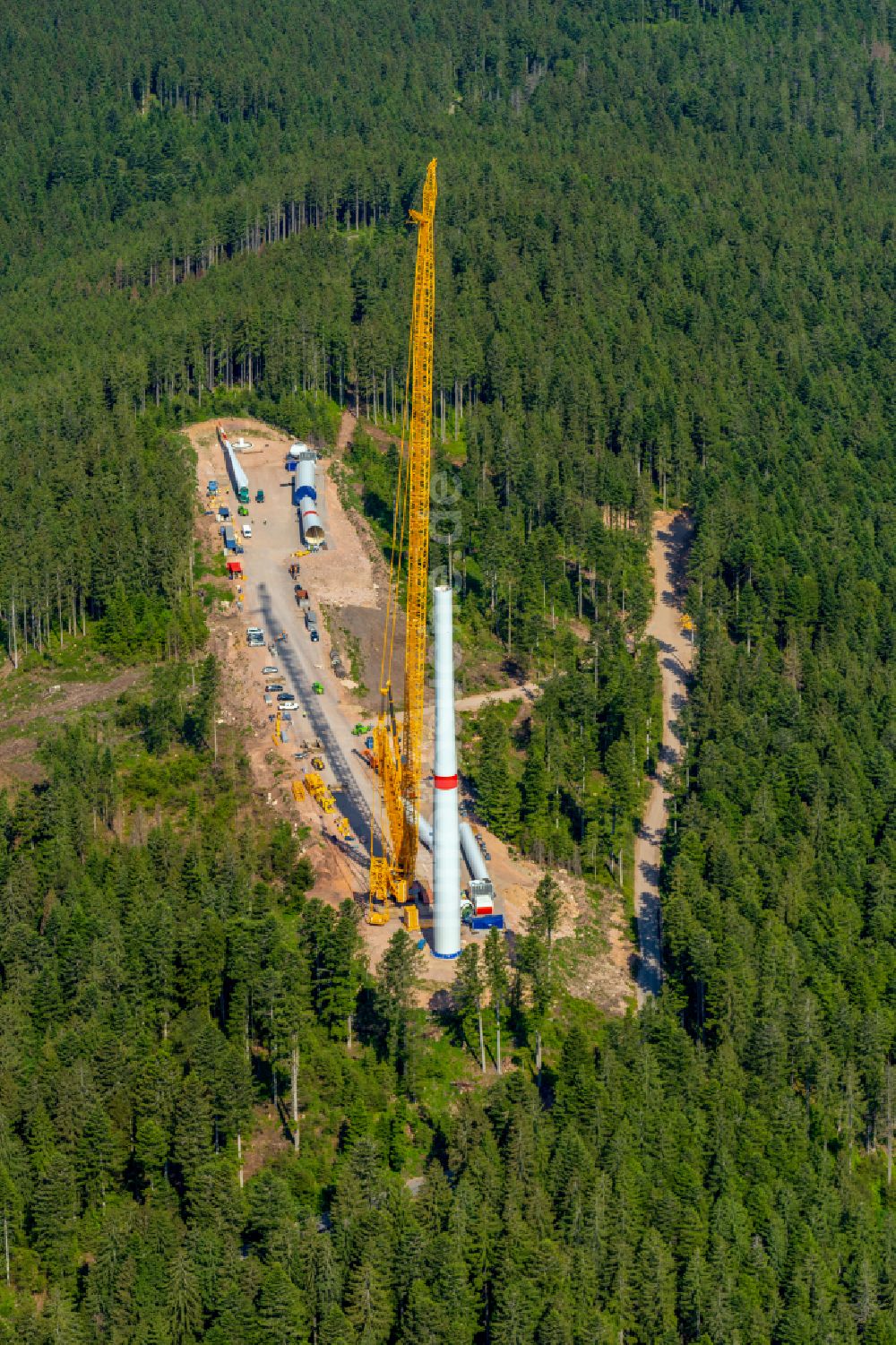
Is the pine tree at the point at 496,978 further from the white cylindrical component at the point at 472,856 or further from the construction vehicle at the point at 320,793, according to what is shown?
the construction vehicle at the point at 320,793

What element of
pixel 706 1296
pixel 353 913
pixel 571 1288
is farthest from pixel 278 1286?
pixel 353 913

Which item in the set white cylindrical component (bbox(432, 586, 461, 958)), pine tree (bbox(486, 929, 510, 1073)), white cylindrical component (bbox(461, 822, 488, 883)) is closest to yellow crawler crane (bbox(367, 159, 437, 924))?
white cylindrical component (bbox(461, 822, 488, 883))

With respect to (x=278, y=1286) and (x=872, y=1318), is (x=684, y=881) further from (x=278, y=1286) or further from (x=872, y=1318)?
(x=278, y=1286)

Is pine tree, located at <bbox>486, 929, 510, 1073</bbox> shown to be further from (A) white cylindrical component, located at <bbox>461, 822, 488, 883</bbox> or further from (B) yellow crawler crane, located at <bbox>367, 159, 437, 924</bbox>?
(A) white cylindrical component, located at <bbox>461, 822, 488, 883</bbox>

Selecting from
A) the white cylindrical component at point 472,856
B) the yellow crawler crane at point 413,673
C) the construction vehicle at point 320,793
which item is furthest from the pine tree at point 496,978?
the construction vehicle at point 320,793

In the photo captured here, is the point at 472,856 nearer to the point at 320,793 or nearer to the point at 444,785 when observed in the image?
the point at 320,793

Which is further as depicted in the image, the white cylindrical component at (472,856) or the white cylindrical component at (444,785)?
the white cylindrical component at (472,856)
